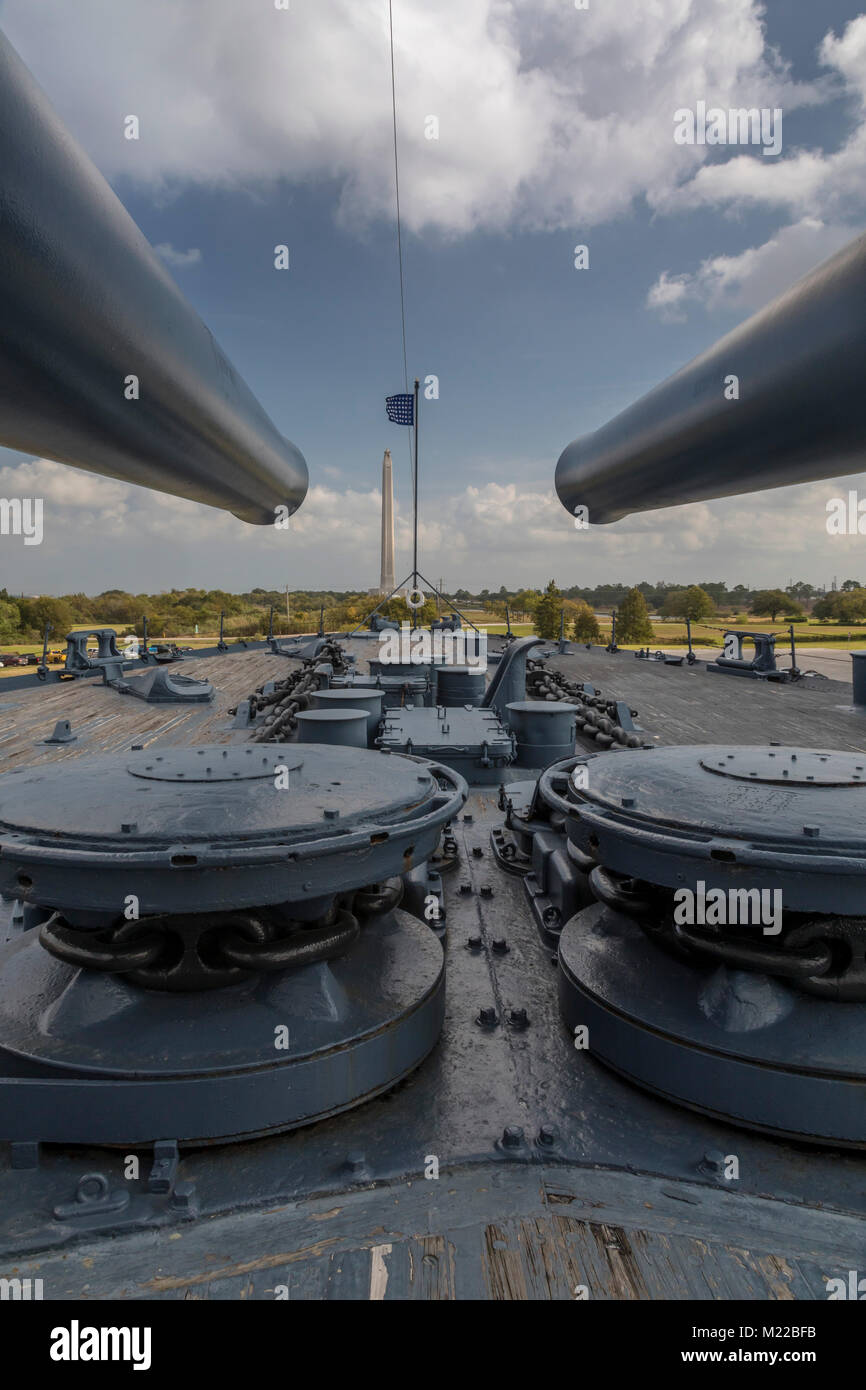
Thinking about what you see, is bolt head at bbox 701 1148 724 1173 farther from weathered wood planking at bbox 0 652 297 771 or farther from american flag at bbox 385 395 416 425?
american flag at bbox 385 395 416 425

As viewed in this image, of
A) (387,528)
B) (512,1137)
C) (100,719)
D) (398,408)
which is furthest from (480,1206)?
(387,528)

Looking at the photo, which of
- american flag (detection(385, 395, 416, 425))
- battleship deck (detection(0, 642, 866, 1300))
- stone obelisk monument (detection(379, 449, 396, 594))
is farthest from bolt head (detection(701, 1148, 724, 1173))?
stone obelisk monument (detection(379, 449, 396, 594))

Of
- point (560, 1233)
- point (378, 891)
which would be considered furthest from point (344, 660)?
point (560, 1233)

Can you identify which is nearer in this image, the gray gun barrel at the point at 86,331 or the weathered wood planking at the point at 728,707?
the gray gun barrel at the point at 86,331

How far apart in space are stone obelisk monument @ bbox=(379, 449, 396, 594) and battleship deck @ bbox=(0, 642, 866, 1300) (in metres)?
52.0

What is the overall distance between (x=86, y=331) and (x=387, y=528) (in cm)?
5449

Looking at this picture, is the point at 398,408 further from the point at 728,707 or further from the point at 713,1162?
the point at 713,1162

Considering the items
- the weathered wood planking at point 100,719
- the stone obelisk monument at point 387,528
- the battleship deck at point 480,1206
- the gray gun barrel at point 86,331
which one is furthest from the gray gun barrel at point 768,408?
the stone obelisk monument at point 387,528

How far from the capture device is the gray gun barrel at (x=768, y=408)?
45.1 inches

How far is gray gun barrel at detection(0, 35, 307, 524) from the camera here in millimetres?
947

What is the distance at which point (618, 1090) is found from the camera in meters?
2.55

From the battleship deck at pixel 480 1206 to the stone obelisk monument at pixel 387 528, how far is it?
5203cm

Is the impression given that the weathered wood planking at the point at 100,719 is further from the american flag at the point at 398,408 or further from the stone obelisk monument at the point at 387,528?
the stone obelisk monument at the point at 387,528

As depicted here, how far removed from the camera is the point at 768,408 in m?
1.37
